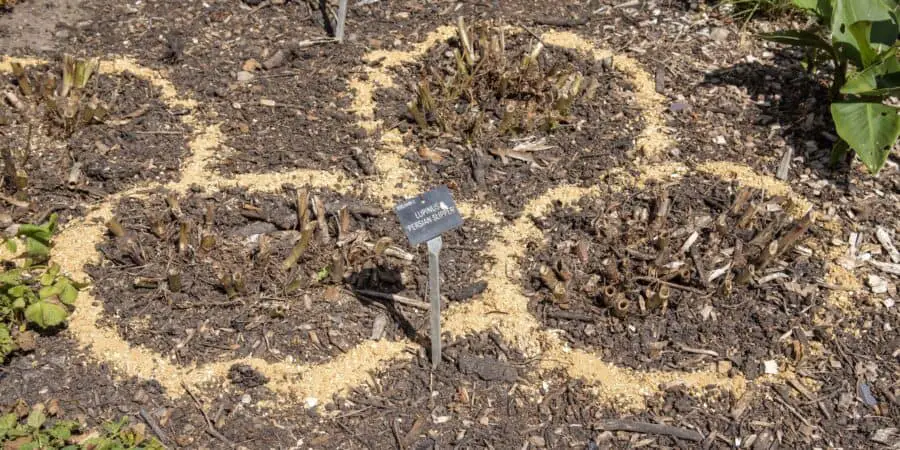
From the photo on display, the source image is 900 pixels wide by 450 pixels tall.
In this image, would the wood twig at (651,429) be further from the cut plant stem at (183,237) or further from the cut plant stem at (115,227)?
Result: the cut plant stem at (115,227)

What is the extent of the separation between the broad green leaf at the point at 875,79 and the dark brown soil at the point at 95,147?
3298mm

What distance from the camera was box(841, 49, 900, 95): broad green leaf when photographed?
3.74m

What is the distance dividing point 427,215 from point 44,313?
158cm

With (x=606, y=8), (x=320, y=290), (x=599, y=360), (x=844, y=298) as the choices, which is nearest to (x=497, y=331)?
(x=599, y=360)

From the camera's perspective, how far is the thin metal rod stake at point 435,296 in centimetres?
277

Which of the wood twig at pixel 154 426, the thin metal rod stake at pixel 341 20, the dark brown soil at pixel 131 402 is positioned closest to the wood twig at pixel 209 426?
the dark brown soil at pixel 131 402

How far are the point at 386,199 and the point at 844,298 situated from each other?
2.11 meters

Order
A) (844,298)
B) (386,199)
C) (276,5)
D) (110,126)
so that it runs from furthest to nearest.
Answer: (276,5)
(110,126)
(386,199)
(844,298)

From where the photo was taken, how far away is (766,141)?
13.8 feet

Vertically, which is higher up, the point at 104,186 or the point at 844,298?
the point at 104,186

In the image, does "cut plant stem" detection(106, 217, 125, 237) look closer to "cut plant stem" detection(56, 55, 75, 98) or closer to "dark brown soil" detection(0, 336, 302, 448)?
"dark brown soil" detection(0, 336, 302, 448)

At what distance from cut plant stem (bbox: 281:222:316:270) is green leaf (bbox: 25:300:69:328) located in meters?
0.89

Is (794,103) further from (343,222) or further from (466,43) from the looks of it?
(343,222)

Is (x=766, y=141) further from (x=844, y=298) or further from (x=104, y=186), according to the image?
(x=104, y=186)
